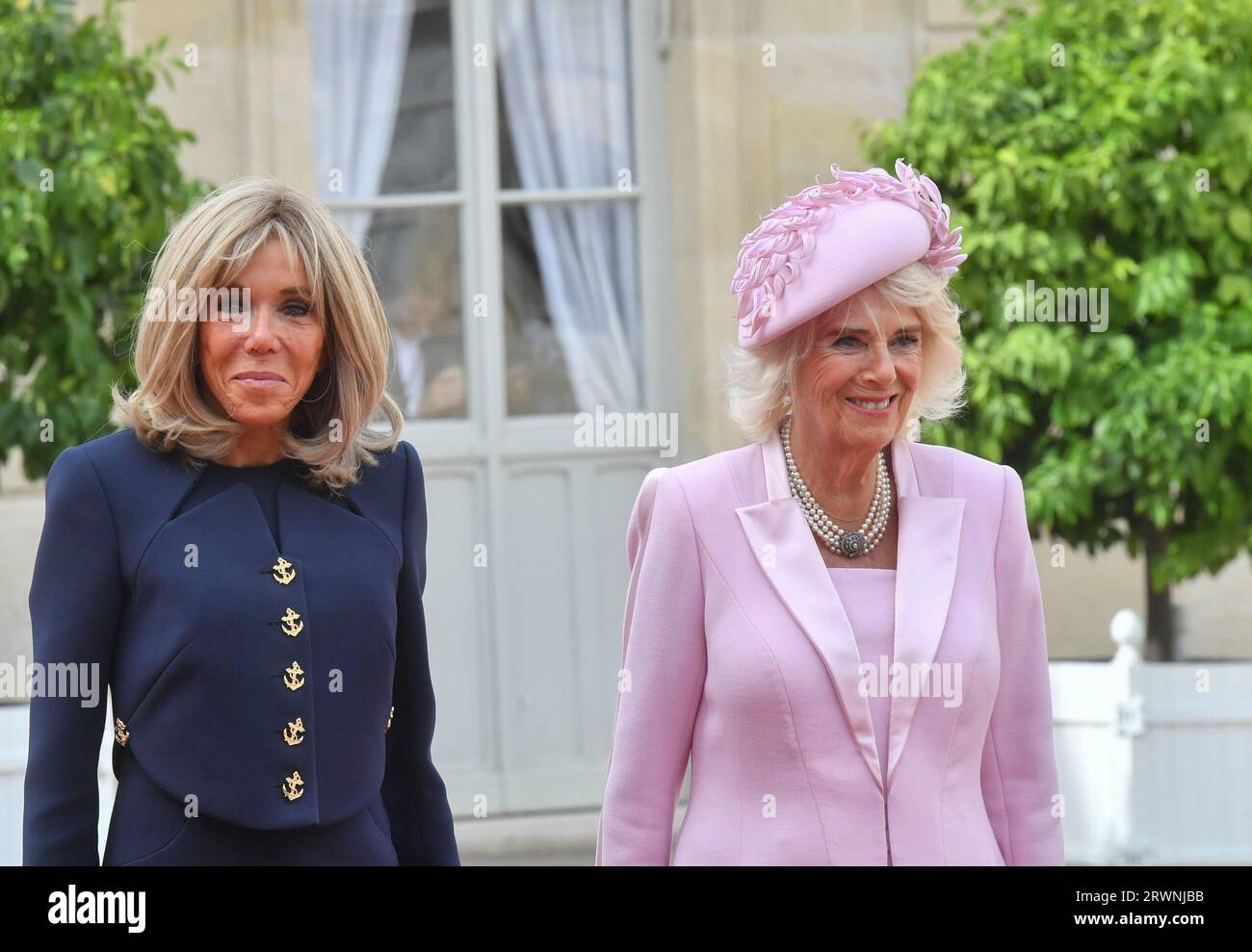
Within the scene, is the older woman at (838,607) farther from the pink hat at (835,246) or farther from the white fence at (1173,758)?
the white fence at (1173,758)

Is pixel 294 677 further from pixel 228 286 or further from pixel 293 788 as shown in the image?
pixel 228 286

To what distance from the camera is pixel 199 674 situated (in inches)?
94.4

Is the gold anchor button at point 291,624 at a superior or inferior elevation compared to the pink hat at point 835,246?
inferior

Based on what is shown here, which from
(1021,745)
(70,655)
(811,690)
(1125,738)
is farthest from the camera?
(1125,738)

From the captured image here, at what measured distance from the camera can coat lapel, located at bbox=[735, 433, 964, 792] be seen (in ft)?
8.38

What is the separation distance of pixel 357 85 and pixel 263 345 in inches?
192

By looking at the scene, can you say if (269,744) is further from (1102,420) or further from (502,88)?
(502,88)

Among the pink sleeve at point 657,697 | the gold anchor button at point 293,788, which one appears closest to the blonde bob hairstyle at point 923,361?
the pink sleeve at point 657,697

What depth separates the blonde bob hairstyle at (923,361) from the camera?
8.64 ft

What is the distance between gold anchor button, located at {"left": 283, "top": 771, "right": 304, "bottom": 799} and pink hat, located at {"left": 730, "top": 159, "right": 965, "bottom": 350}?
2.91 feet

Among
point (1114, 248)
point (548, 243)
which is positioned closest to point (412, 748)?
point (1114, 248)

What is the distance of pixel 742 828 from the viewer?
257cm

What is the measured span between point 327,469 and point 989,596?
95cm
